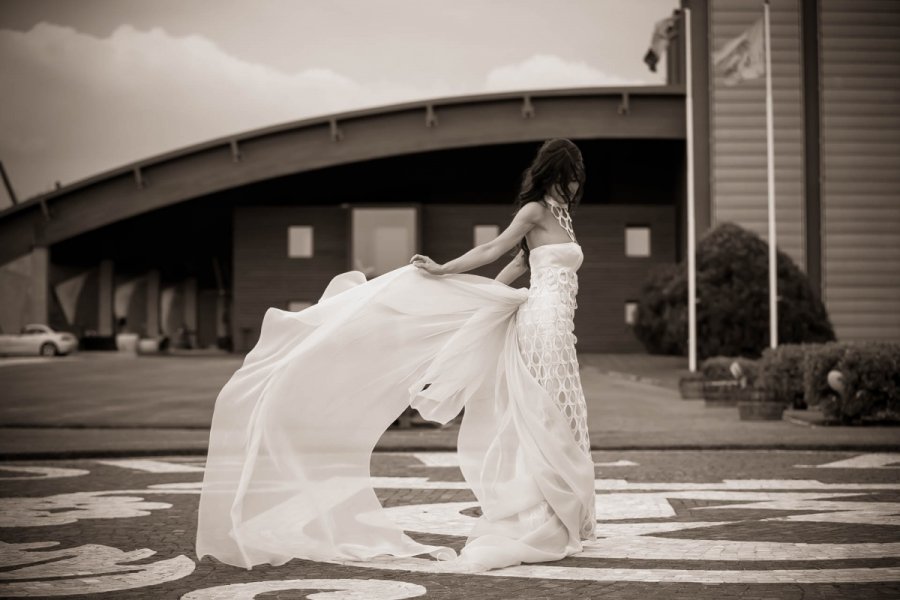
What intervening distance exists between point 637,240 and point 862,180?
1096 cm

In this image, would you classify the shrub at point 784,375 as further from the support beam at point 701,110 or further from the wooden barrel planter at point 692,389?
the support beam at point 701,110

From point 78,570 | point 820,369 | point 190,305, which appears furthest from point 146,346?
point 78,570

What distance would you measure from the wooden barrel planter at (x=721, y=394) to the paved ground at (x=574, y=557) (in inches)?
345

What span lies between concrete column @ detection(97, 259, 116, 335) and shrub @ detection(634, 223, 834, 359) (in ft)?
Result: 123

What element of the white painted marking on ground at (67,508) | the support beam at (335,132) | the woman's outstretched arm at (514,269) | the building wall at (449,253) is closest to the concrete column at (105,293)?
the building wall at (449,253)

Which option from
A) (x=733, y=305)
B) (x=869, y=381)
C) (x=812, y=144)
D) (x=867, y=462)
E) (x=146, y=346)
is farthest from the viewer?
(x=146, y=346)

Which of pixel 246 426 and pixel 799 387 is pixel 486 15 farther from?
pixel 246 426

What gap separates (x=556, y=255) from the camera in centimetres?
643

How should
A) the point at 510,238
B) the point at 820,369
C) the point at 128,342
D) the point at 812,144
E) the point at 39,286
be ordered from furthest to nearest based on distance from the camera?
1. the point at 128,342
2. the point at 39,286
3. the point at 812,144
4. the point at 820,369
5. the point at 510,238

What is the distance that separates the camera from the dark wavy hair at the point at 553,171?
6.45 metres

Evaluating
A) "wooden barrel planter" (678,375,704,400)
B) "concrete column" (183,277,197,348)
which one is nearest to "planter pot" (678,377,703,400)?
"wooden barrel planter" (678,375,704,400)

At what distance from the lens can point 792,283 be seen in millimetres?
32531

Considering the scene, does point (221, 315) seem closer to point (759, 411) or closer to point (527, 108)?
point (527, 108)

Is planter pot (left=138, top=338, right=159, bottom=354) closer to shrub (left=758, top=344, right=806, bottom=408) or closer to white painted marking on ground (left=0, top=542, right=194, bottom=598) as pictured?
shrub (left=758, top=344, right=806, bottom=408)
